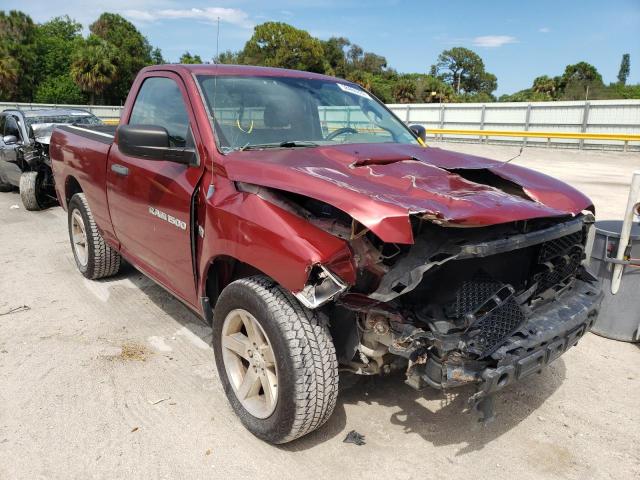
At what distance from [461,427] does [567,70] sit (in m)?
68.6

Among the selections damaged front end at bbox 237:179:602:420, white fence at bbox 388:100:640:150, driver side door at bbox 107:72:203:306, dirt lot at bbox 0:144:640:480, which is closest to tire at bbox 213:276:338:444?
damaged front end at bbox 237:179:602:420

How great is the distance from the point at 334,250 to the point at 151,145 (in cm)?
141

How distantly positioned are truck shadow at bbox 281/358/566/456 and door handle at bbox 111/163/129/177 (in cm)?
214

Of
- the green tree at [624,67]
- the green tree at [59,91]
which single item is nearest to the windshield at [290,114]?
the green tree at [59,91]

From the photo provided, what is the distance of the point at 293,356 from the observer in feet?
7.55

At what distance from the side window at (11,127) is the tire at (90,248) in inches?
224

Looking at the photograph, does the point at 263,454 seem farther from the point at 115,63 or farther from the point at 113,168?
the point at 115,63

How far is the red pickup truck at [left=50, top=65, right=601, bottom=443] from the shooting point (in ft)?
7.22

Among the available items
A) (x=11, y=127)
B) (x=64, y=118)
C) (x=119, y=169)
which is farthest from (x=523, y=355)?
(x=11, y=127)

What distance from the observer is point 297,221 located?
2354 mm

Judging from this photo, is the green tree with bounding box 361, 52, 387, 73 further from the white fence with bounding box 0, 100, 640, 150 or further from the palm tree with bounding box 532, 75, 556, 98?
the white fence with bounding box 0, 100, 640, 150

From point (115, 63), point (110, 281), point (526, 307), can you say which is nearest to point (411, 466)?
point (526, 307)

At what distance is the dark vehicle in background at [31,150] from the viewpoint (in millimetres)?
8781

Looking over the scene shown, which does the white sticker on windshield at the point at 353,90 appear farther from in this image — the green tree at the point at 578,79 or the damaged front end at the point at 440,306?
the green tree at the point at 578,79
